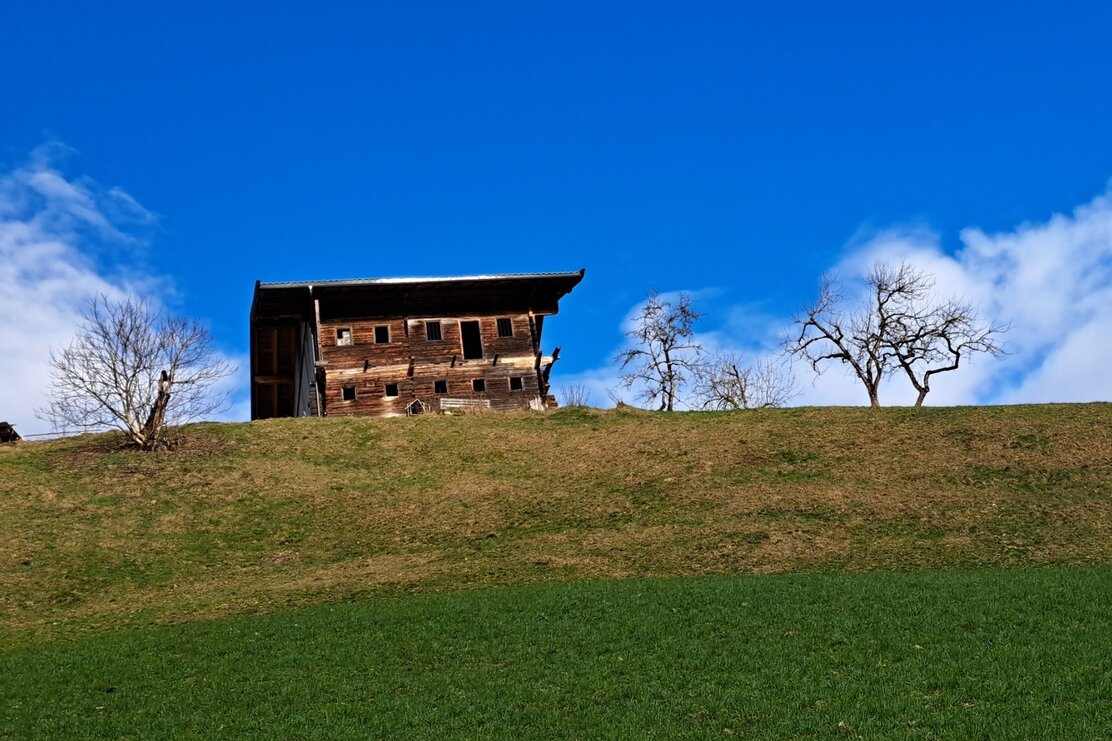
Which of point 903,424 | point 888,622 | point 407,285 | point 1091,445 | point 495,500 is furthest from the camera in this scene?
point 407,285

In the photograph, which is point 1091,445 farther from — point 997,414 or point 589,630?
point 589,630

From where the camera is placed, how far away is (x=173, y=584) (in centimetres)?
2662

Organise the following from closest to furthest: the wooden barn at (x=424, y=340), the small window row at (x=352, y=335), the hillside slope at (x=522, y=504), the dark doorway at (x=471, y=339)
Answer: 1. the hillside slope at (x=522, y=504)
2. the wooden barn at (x=424, y=340)
3. the small window row at (x=352, y=335)
4. the dark doorway at (x=471, y=339)

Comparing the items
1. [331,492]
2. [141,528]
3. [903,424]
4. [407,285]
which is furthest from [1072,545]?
[407,285]

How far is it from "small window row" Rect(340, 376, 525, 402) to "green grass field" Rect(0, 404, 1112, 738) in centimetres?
617

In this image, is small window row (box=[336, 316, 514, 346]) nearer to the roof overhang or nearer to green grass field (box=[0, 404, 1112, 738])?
the roof overhang

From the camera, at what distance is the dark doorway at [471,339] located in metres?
51.9

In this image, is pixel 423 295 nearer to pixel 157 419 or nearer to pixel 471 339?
pixel 471 339

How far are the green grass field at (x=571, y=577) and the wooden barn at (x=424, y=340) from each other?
6.31m

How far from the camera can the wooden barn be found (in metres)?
49.7

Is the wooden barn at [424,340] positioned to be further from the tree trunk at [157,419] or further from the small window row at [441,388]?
the tree trunk at [157,419]

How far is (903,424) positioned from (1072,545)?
47.0ft

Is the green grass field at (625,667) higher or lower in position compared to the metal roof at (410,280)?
lower

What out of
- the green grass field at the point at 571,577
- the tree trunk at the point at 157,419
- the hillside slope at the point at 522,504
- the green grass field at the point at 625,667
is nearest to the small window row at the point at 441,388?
the hillside slope at the point at 522,504
